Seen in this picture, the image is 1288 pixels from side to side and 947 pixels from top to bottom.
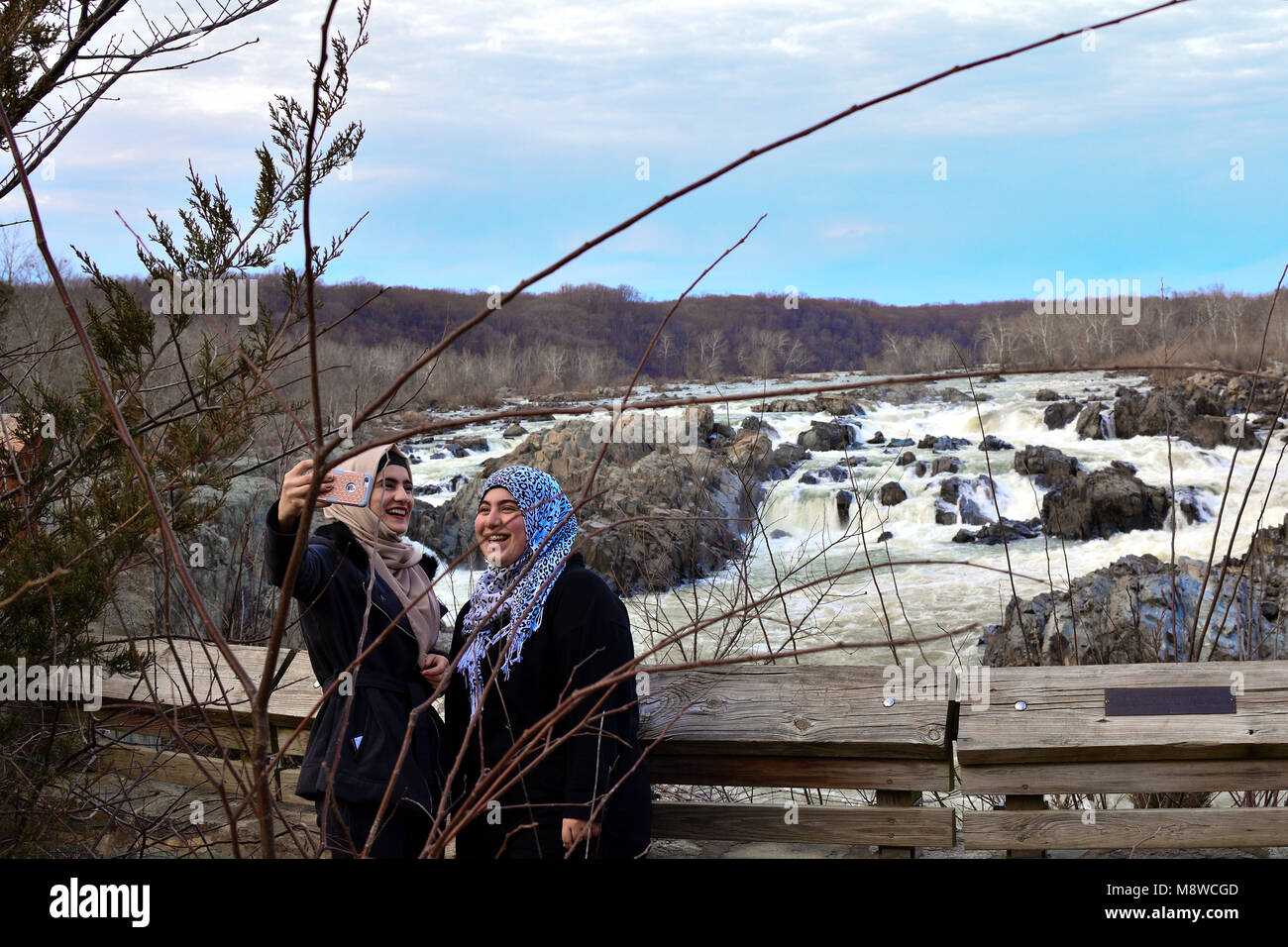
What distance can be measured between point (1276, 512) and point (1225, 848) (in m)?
11.5

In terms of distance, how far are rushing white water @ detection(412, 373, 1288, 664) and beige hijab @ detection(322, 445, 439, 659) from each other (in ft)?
13.2

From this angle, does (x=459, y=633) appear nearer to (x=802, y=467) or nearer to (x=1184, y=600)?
(x=1184, y=600)

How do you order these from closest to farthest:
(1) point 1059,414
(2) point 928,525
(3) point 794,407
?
1. (2) point 928,525
2. (1) point 1059,414
3. (3) point 794,407

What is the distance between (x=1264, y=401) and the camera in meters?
17.4

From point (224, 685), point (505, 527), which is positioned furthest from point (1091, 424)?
point (505, 527)
